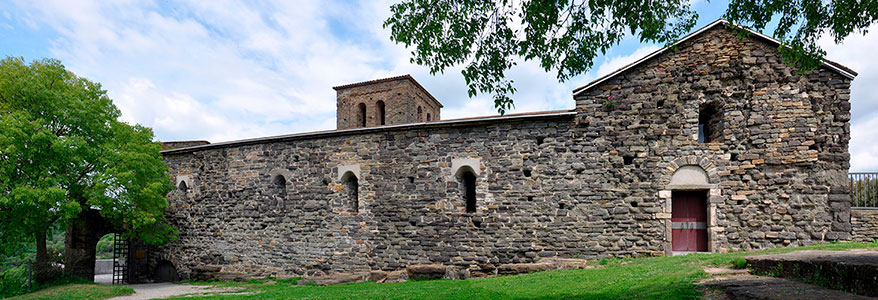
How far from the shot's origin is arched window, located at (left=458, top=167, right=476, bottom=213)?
506 inches

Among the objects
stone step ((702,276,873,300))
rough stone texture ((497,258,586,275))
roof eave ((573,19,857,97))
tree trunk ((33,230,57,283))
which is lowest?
tree trunk ((33,230,57,283))

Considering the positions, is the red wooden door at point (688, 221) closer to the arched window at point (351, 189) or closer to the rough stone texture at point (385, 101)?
the arched window at point (351, 189)

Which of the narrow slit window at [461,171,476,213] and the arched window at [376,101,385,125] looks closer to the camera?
the narrow slit window at [461,171,476,213]

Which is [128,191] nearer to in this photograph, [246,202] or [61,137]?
[61,137]

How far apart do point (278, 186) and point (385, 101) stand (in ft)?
35.2

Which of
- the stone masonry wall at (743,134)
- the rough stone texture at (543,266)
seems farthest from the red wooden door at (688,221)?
the rough stone texture at (543,266)

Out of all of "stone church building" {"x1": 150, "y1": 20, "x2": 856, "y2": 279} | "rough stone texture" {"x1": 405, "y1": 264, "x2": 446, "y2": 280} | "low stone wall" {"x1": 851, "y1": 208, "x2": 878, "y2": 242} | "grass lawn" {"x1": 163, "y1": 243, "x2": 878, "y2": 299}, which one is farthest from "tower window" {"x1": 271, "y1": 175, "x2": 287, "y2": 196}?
"low stone wall" {"x1": 851, "y1": 208, "x2": 878, "y2": 242}

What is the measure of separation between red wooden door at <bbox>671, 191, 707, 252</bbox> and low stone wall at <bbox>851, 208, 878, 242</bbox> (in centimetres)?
324

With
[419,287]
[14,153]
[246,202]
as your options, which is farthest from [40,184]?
[419,287]

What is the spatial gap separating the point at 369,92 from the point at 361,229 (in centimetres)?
1315

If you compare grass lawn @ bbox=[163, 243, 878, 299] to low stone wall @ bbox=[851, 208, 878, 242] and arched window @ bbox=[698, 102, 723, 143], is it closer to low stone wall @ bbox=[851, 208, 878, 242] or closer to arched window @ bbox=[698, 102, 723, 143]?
low stone wall @ bbox=[851, 208, 878, 242]

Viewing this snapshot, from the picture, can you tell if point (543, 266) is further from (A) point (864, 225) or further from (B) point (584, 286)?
(A) point (864, 225)

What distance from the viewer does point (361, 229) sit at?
13.5 m

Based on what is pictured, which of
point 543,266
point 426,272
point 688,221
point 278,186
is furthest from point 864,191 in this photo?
point 278,186
